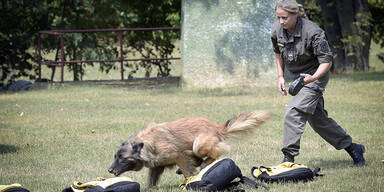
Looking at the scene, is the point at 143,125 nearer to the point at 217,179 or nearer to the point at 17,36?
the point at 217,179

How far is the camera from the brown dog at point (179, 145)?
585 cm

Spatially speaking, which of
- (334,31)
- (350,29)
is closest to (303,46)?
(350,29)

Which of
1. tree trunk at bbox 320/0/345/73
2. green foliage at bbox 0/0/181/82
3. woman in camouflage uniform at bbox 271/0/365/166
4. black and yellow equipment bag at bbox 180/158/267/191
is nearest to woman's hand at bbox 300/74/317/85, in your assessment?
woman in camouflage uniform at bbox 271/0/365/166

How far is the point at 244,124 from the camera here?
6473 mm

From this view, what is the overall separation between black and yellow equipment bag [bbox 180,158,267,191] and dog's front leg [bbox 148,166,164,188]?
0.42 meters

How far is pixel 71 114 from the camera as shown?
41.3ft

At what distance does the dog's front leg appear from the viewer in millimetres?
6195

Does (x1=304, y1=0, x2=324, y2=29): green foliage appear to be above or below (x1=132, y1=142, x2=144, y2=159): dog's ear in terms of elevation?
above

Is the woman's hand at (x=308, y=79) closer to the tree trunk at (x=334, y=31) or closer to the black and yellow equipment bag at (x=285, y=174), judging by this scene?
the black and yellow equipment bag at (x=285, y=174)

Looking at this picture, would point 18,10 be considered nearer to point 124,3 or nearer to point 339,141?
point 124,3

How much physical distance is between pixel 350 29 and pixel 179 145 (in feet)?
56.3

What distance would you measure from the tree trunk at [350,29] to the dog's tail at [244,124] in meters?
15.6

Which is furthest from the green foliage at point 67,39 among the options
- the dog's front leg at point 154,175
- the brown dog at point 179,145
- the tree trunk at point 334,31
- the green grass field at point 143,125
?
the dog's front leg at point 154,175

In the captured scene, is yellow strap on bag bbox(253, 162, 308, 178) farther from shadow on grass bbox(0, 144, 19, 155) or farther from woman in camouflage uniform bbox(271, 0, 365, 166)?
shadow on grass bbox(0, 144, 19, 155)
